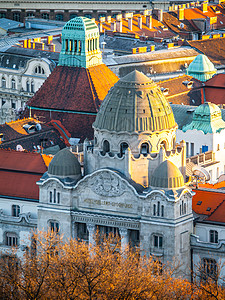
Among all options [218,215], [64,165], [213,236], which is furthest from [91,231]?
[218,215]

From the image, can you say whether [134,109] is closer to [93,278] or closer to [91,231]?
[91,231]

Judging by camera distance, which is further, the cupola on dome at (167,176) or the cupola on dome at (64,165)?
the cupola on dome at (64,165)

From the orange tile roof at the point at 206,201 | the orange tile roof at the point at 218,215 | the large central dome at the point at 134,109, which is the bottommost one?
the orange tile roof at the point at 218,215

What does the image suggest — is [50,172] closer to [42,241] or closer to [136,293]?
[42,241]

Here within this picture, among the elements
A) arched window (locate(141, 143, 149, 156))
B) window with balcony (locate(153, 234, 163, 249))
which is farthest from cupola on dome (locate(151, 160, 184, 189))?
window with balcony (locate(153, 234, 163, 249))

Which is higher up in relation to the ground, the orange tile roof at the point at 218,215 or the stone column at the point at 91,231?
the orange tile roof at the point at 218,215

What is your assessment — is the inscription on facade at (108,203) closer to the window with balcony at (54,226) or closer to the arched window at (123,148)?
the window with balcony at (54,226)

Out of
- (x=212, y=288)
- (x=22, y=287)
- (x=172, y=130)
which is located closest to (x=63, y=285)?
(x=22, y=287)

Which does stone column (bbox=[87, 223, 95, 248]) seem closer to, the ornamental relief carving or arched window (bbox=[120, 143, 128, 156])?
the ornamental relief carving

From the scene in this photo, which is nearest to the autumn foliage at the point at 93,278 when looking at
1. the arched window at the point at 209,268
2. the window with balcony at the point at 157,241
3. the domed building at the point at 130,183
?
the arched window at the point at 209,268
